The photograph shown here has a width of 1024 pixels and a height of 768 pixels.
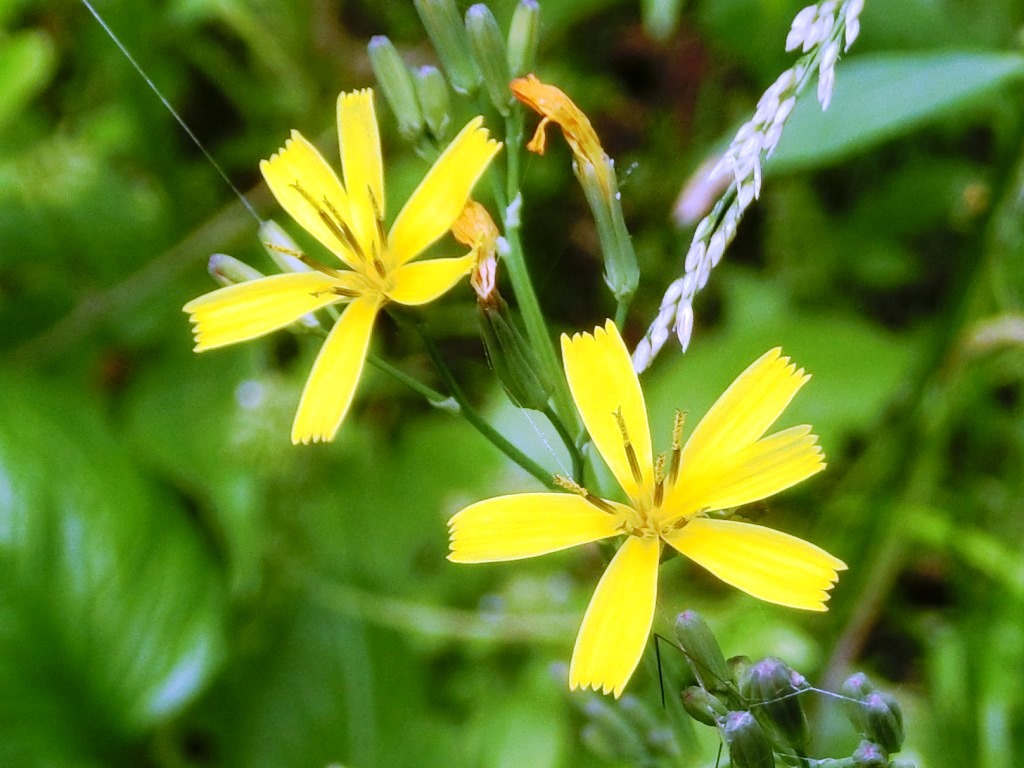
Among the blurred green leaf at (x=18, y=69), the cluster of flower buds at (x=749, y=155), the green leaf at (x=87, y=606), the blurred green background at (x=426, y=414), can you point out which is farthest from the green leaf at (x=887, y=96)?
→ the blurred green leaf at (x=18, y=69)

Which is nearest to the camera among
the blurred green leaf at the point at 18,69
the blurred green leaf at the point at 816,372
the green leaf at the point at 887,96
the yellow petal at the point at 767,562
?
the yellow petal at the point at 767,562

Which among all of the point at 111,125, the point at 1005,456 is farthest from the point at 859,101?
the point at 111,125

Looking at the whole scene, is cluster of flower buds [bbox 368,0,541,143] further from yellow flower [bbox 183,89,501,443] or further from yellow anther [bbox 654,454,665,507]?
yellow anther [bbox 654,454,665,507]

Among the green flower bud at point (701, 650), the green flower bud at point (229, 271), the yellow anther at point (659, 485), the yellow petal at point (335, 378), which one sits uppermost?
the green flower bud at point (229, 271)

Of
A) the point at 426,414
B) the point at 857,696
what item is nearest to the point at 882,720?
the point at 857,696

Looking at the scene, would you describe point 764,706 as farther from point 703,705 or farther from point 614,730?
point 614,730

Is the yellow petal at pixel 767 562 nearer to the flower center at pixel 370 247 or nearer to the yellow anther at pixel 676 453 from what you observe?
the yellow anther at pixel 676 453

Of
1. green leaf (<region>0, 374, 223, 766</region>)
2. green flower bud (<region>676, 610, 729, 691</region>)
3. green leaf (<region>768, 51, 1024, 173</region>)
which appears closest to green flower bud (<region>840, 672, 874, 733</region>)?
green flower bud (<region>676, 610, 729, 691</region>)
